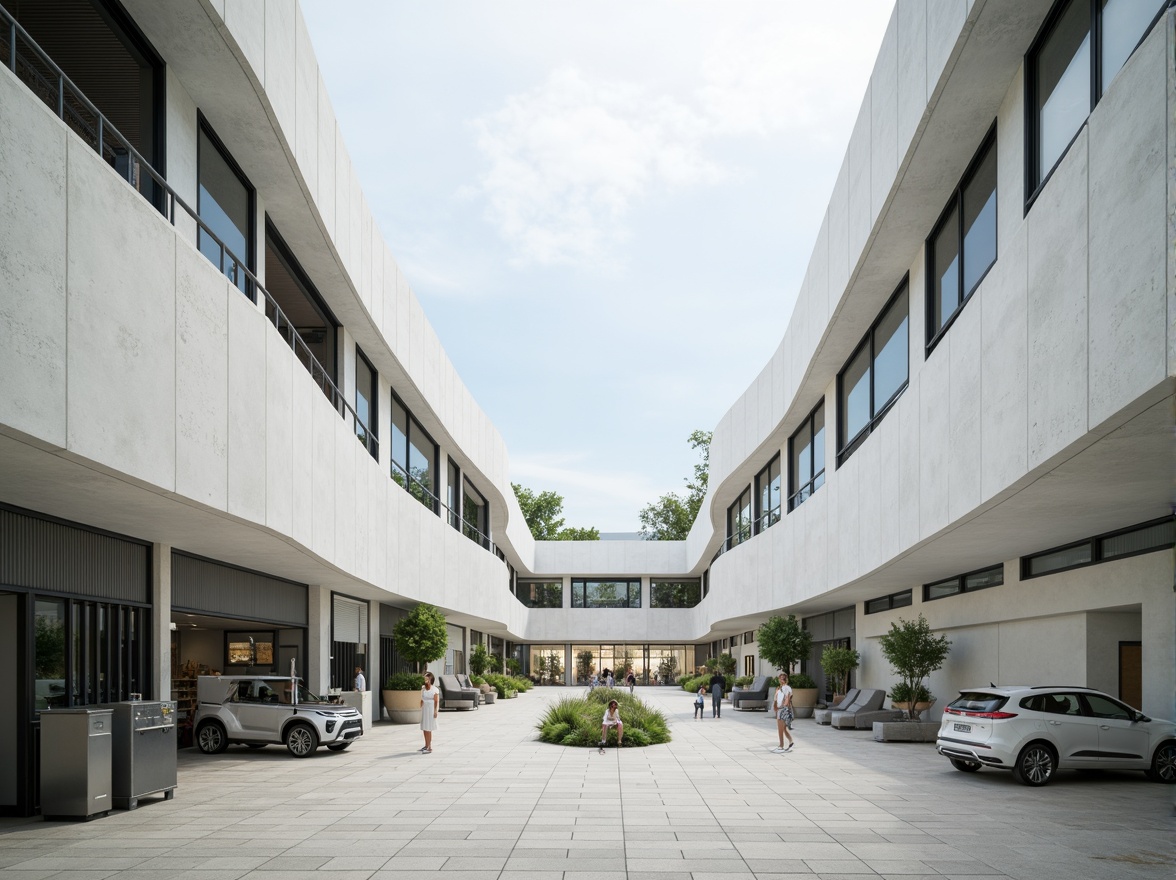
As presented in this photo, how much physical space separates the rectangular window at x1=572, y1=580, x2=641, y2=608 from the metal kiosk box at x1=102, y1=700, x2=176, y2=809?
164ft

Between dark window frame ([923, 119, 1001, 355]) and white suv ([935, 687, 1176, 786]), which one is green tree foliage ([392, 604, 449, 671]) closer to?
dark window frame ([923, 119, 1001, 355])

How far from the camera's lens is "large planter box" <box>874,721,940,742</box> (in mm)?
22281

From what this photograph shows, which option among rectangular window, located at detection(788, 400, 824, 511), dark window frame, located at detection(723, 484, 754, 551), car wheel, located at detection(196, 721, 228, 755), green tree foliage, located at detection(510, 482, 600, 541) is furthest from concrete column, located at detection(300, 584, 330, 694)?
green tree foliage, located at detection(510, 482, 600, 541)

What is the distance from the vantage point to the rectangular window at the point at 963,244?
48.6 ft

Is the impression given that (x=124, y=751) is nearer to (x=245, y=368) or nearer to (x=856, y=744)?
(x=245, y=368)

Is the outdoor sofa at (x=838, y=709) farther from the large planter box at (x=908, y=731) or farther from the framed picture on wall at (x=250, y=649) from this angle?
the framed picture on wall at (x=250, y=649)

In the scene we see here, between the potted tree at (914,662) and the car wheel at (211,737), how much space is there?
14.0m

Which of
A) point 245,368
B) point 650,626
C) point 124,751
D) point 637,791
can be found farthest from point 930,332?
point 650,626

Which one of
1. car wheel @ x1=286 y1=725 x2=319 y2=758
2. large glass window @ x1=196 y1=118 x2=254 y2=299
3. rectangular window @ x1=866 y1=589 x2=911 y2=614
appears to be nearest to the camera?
large glass window @ x1=196 y1=118 x2=254 y2=299

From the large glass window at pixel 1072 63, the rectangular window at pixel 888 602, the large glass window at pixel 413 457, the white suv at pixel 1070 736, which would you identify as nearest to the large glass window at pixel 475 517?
the large glass window at pixel 413 457

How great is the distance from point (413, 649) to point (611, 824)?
1894 cm

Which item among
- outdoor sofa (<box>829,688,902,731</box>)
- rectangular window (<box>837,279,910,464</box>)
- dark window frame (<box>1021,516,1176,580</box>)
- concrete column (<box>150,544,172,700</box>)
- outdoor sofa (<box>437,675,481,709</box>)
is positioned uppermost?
rectangular window (<box>837,279,910,464</box>)

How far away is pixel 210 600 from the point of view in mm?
18219

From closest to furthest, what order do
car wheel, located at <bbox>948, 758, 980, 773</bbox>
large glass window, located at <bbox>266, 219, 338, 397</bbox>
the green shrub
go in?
1. car wheel, located at <bbox>948, 758, 980, 773</bbox>
2. large glass window, located at <bbox>266, 219, 338, 397</bbox>
3. the green shrub
